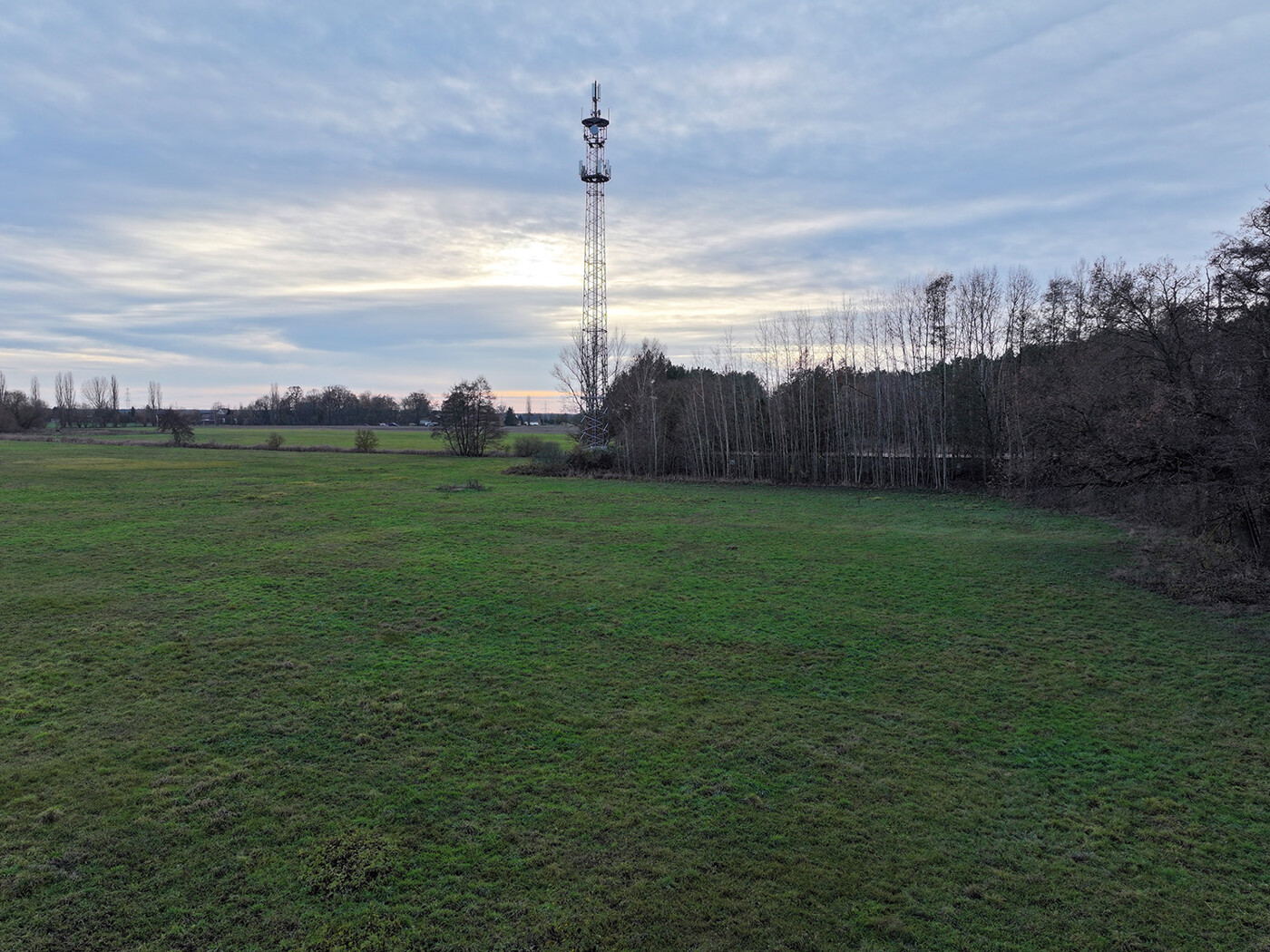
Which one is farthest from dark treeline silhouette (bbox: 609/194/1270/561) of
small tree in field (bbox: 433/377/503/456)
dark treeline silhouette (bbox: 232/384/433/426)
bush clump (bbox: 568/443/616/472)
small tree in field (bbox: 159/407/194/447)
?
dark treeline silhouette (bbox: 232/384/433/426)

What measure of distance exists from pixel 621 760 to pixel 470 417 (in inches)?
2115

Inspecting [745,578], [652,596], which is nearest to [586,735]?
[652,596]

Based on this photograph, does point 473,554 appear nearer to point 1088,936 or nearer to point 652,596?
point 652,596

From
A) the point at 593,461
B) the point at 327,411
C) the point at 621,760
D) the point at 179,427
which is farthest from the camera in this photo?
the point at 327,411

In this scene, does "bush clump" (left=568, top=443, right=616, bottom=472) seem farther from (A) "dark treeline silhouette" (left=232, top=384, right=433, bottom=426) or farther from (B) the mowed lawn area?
(A) "dark treeline silhouette" (left=232, top=384, right=433, bottom=426)

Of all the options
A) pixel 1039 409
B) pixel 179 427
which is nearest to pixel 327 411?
pixel 179 427

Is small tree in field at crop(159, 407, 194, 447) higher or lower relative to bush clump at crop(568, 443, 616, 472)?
higher

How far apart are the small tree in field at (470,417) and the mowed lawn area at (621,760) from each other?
4390 centimetres

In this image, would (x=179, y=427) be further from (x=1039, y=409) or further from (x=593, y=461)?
(x=1039, y=409)

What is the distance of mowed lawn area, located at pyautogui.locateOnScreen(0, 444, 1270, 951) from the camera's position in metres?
4.60

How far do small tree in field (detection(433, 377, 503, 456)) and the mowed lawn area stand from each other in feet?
144

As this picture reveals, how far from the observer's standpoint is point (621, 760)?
6.57m

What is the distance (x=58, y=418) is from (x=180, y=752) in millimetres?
140414

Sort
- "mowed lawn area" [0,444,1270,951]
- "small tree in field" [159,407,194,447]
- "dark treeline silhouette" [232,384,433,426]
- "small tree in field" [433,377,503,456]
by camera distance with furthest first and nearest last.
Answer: "dark treeline silhouette" [232,384,433,426] < "small tree in field" [159,407,194,447] < "small tree in field" [433,377,503,456] < "mowed lawn area" [0,444,1270,951]
